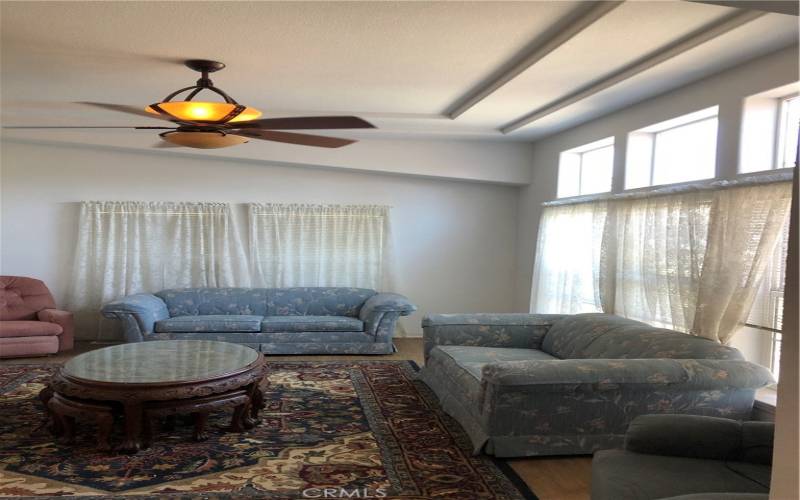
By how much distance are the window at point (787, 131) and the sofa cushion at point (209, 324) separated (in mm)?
4569

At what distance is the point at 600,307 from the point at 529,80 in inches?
81.8

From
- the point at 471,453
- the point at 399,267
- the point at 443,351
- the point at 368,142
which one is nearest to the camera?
the point at 471,453

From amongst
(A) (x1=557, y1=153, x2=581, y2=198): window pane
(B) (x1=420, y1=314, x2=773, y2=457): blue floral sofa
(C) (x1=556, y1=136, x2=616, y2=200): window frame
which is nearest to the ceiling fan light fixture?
(B) (x1=420, y1=314, x2=773, y2=457): blue floral sofa

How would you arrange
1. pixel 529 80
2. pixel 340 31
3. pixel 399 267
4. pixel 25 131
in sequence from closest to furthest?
1. pixel 340 31
2. pixel 529 80
3. pixel 25 131
4. pixel 399 267

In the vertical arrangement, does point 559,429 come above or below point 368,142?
below

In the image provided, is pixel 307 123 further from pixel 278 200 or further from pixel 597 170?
pixel 278 200

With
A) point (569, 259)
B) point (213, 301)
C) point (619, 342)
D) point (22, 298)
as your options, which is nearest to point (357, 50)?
point (619, 342)

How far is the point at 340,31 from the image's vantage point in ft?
10.6

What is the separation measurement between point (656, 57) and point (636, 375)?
187 centimetres

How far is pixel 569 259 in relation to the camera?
18.5 ft

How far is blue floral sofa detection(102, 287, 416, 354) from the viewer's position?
5793 mm

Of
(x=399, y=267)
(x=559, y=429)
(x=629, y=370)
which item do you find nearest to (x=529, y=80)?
(x=629, y=370)

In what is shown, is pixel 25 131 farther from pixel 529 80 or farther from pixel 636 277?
pixel 636 277

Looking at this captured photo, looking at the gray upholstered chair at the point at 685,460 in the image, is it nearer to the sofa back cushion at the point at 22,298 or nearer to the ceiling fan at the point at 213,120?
the ceiling fan at the point at 213,120
